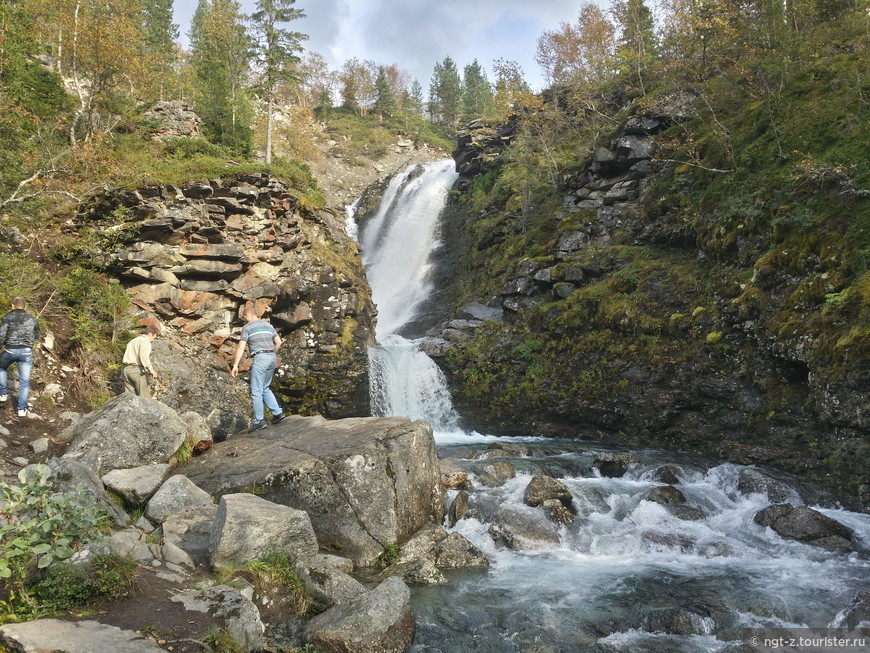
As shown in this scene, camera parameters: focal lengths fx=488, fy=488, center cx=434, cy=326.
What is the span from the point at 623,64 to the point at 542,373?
20.3 m

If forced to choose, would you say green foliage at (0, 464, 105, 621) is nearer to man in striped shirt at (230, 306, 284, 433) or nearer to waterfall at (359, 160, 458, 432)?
man in striped shirt at (230, 306, 284, 433)

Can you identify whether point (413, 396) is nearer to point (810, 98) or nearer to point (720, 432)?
point (720, 432)

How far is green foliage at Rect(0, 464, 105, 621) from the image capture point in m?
3.67

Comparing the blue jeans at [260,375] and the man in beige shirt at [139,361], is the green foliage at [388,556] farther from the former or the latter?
the man in beige shirt at [139,361]

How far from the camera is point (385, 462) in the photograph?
777 cm

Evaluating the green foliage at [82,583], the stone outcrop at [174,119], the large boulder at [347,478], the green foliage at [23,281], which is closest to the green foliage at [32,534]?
the green foliage at [82,583]

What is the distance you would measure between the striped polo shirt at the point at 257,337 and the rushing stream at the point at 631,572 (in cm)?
497

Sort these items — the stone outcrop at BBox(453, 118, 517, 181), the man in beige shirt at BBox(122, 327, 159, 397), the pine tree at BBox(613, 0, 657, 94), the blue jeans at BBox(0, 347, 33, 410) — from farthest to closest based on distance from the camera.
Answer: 1. the stone outcrop at BBox(453, 118, 517, 181)
2. the pine tree at BBox(613, 0, 657, 94)
3. the man in beige shirt at BBox(122, 327, 159, 397)
4. the blue jeans at BBox(0, 347, 33, 410)

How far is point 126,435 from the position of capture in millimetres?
7973

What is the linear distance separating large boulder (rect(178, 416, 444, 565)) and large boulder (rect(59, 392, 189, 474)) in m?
0.58

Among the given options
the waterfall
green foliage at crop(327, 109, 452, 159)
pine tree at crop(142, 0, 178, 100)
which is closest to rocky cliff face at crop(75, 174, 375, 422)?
the waterfall

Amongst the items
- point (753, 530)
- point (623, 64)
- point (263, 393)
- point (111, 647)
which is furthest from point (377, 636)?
point (623, 64)

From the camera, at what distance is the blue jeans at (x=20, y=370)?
8641mm

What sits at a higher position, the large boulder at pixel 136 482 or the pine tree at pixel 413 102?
the pine tree at pixel 413 102
